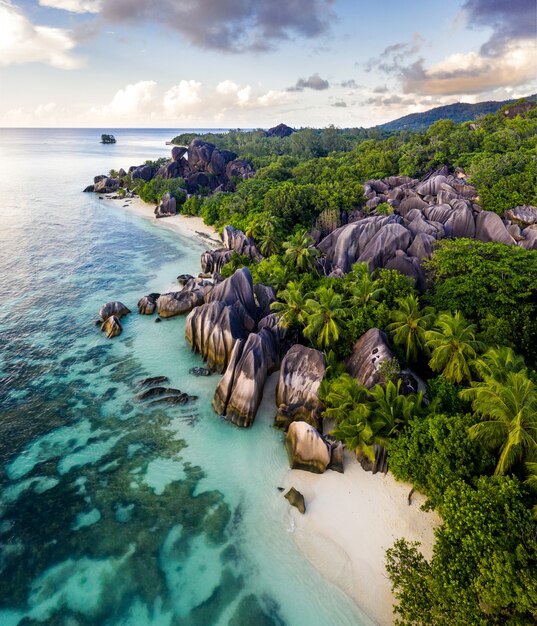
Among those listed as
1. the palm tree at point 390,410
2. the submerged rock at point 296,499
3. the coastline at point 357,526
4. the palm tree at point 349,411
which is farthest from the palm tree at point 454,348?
the submerged rock at point 296,499

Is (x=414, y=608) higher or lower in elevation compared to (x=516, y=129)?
lower

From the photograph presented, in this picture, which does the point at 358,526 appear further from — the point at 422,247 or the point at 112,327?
the point at 112,327

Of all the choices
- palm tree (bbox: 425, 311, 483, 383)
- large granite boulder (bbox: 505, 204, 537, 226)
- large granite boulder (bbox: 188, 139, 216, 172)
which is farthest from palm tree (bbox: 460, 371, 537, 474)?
large granite boulder (bbox: 188, 139, 216, 172)

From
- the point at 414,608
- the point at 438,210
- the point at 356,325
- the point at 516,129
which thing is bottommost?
the point at 414,608

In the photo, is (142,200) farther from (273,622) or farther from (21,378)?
(273,622)

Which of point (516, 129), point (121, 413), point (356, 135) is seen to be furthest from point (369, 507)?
point (356, 135)

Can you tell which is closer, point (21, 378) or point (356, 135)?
point (21, 378)

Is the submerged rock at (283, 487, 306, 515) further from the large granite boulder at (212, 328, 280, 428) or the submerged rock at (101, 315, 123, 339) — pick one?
the submerged rock at (101, 315, 123, 339)

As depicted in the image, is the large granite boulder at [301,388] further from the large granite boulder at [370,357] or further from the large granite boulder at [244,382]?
the large granite boulder at [370,357]
